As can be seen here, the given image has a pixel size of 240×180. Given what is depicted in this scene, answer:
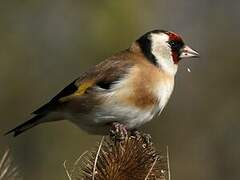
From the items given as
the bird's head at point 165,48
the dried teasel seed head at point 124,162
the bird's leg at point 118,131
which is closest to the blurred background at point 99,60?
the bird's head at point 165,48

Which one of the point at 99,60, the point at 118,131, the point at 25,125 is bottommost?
the point at 99,60

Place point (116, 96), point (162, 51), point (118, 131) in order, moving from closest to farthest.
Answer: point (118, 131) < point (116, 96) < point (162, 51)

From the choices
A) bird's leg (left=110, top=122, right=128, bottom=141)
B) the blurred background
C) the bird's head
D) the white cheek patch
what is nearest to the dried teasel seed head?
bird's leg (left=110, top=122, right=128, bottom=141)

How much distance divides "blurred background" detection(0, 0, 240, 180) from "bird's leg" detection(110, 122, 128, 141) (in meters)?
5.23

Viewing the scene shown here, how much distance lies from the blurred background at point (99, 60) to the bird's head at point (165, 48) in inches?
180

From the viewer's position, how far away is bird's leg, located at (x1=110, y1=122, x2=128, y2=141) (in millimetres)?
6504

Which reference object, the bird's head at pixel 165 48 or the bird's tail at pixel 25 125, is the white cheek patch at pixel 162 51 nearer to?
the bird's head at pixel 165 48

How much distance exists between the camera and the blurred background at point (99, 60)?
13.5 metres

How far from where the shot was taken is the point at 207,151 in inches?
553

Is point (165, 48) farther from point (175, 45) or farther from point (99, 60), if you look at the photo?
point (99, 60)

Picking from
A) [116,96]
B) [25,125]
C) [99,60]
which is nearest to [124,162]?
[116,96]

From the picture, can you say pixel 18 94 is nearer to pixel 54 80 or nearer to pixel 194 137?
pixel 54 80

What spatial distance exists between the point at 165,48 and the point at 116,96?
2.84ft

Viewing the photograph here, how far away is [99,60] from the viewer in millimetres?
14305
